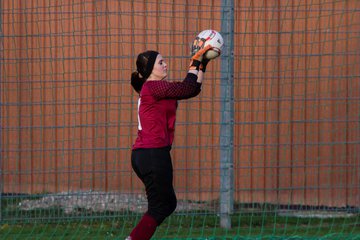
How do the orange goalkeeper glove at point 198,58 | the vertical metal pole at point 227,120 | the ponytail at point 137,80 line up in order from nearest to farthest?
the orange goalkeeper glove at point 198,58, the ponytail at point 137,80, the vertical metal pole at point 227,120

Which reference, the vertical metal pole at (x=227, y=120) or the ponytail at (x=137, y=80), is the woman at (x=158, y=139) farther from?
the vertical metal pole at (x=227, y=120)

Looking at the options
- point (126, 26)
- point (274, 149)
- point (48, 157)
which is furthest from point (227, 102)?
point (48, 157)

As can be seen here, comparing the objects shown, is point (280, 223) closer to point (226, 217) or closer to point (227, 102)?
point (226, 217)

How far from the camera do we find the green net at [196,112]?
28.3 feet

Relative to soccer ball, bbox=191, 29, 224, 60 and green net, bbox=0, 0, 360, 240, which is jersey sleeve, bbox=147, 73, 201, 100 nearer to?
soccer ball, bbox=191, 29, 224, 60

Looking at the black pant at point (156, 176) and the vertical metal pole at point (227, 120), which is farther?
the vertical metal pole at point (227, 120)

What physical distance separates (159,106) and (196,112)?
2.65 metres

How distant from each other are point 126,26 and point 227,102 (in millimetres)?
1368

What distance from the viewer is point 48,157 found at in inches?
349

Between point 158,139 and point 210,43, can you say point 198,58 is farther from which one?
point 158,139

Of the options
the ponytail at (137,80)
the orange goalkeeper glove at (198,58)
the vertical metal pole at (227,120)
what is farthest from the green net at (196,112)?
the orange goalkeeper glove at (198,58)

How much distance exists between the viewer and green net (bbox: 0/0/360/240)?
8.62 meters

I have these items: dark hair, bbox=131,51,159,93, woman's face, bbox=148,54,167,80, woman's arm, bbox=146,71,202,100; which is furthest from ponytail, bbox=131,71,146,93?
woman's arm, bbox=146,71,202,100

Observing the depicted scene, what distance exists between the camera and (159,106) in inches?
245
